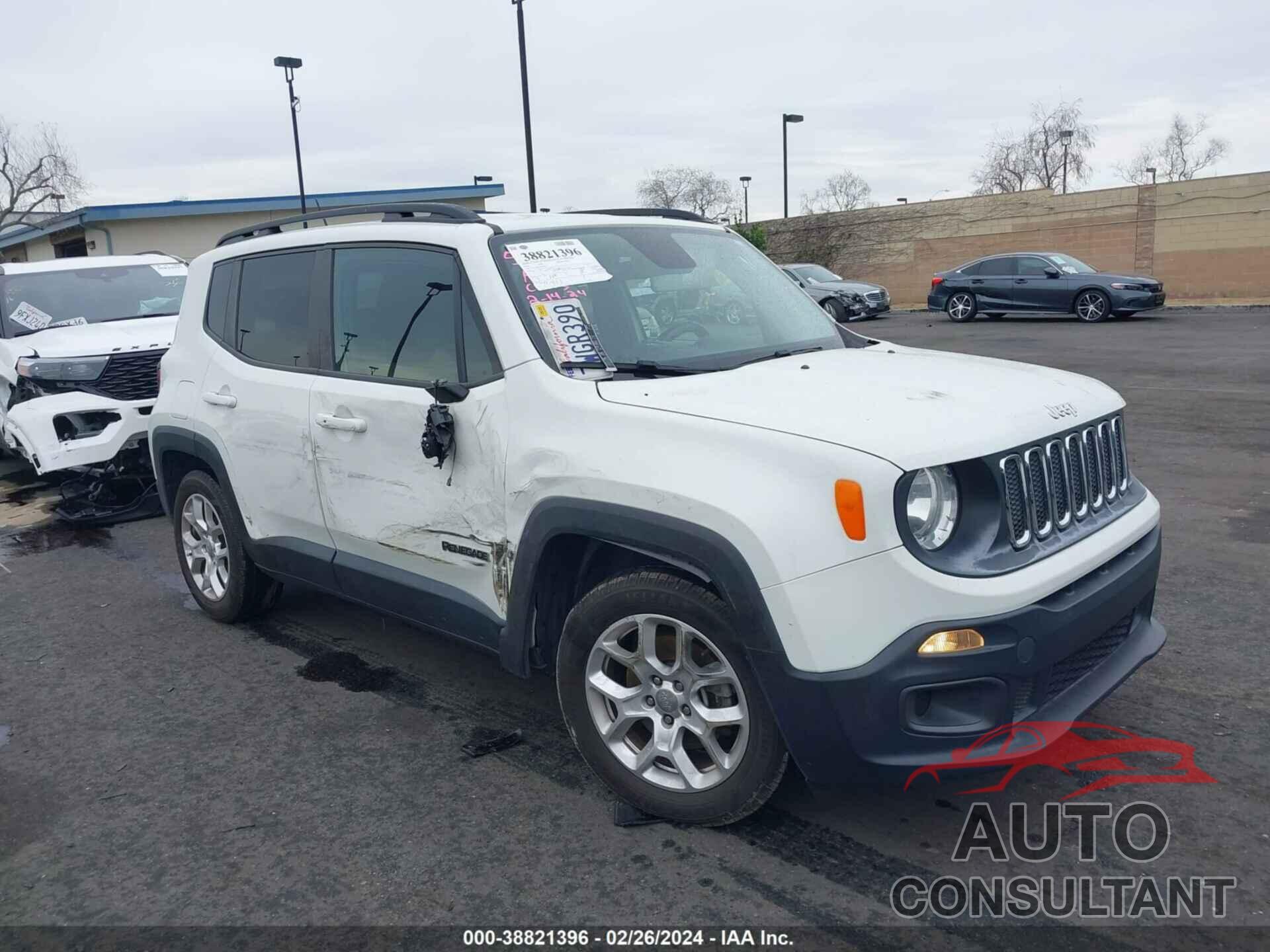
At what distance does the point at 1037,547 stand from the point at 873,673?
67 cm

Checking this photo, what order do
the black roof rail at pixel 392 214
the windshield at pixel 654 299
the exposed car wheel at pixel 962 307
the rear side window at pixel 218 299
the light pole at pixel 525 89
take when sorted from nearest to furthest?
the windshield at pixel 654 299 → the black roof rail at pixel 392 214 → the rear side window at pixel 218 299 → the light pole at pixel 525 89 → the exposed car wheel at pixel 962 307

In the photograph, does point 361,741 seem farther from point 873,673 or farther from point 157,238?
point 157,238

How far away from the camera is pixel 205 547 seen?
218 inches

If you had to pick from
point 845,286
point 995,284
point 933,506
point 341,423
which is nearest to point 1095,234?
point 845,286

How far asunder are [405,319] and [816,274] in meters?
24.1

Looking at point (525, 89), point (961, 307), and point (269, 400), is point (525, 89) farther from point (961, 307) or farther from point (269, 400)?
point (269, 400)

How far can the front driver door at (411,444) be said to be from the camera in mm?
3686

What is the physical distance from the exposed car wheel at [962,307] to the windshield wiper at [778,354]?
20239mm

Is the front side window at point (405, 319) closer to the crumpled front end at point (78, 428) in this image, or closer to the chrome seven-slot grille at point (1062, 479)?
the chrome seven-slot grille at point (1062, 479)

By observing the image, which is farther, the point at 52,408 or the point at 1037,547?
the point at 52,408

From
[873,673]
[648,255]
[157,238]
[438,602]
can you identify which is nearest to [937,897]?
[873,673]

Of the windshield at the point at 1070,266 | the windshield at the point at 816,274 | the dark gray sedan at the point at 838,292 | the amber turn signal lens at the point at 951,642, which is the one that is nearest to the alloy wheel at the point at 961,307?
the windshield at the point at 1070,266

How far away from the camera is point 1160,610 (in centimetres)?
499

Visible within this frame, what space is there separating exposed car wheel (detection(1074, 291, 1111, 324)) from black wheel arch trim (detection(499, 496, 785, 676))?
20386 mm
